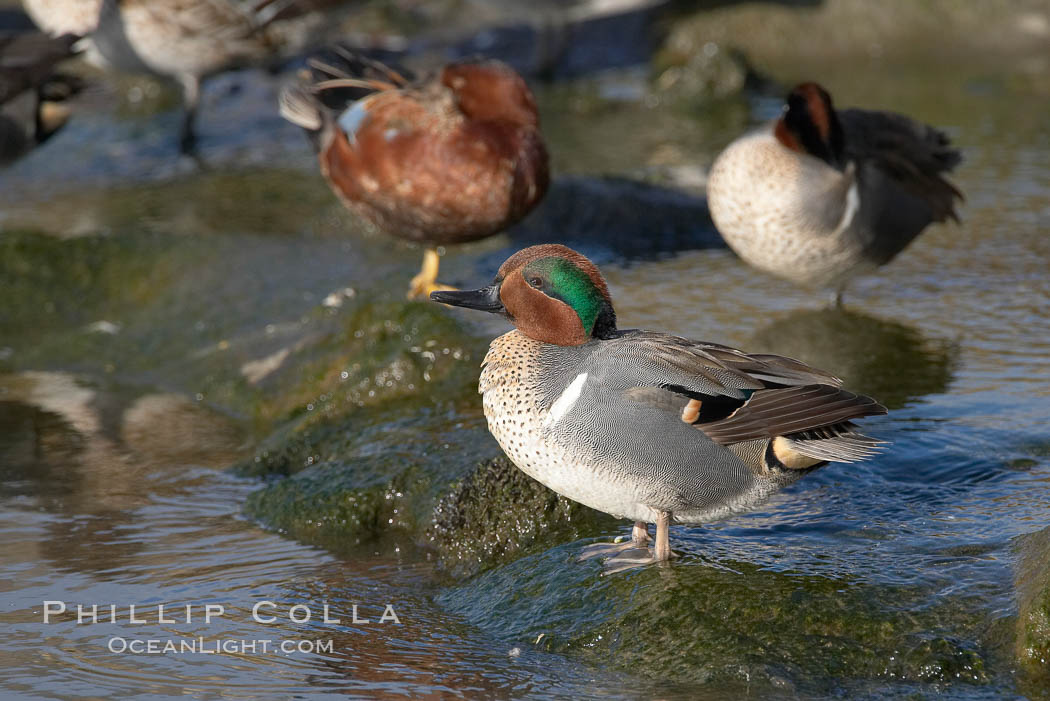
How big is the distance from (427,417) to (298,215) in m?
3.18

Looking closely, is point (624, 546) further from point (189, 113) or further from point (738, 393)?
point (189, 113)

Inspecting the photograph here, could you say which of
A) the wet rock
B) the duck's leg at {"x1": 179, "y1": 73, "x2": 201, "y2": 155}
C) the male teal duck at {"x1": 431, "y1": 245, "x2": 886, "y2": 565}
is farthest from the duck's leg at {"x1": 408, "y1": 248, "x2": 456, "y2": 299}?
the wet rock

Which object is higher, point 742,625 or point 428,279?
point 742,625

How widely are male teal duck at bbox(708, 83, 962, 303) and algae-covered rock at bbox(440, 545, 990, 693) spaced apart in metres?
2.43

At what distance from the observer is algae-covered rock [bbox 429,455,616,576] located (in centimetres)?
455

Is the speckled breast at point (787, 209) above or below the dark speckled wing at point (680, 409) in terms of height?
below

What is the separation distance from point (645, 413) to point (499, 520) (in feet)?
3.33

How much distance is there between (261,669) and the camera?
380 centimetres

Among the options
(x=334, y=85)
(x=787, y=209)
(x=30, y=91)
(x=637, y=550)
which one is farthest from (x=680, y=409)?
(x=30, y=91)

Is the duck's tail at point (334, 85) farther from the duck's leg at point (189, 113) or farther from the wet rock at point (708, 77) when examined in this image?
the wet rock at point (708, 77)

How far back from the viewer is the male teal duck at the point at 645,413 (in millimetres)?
3783

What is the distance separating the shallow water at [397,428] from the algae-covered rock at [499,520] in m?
0.14

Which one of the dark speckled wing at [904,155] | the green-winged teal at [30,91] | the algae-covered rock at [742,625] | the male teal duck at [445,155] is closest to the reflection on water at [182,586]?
the algae-covered rock at [742,625]

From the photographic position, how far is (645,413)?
379 cm
